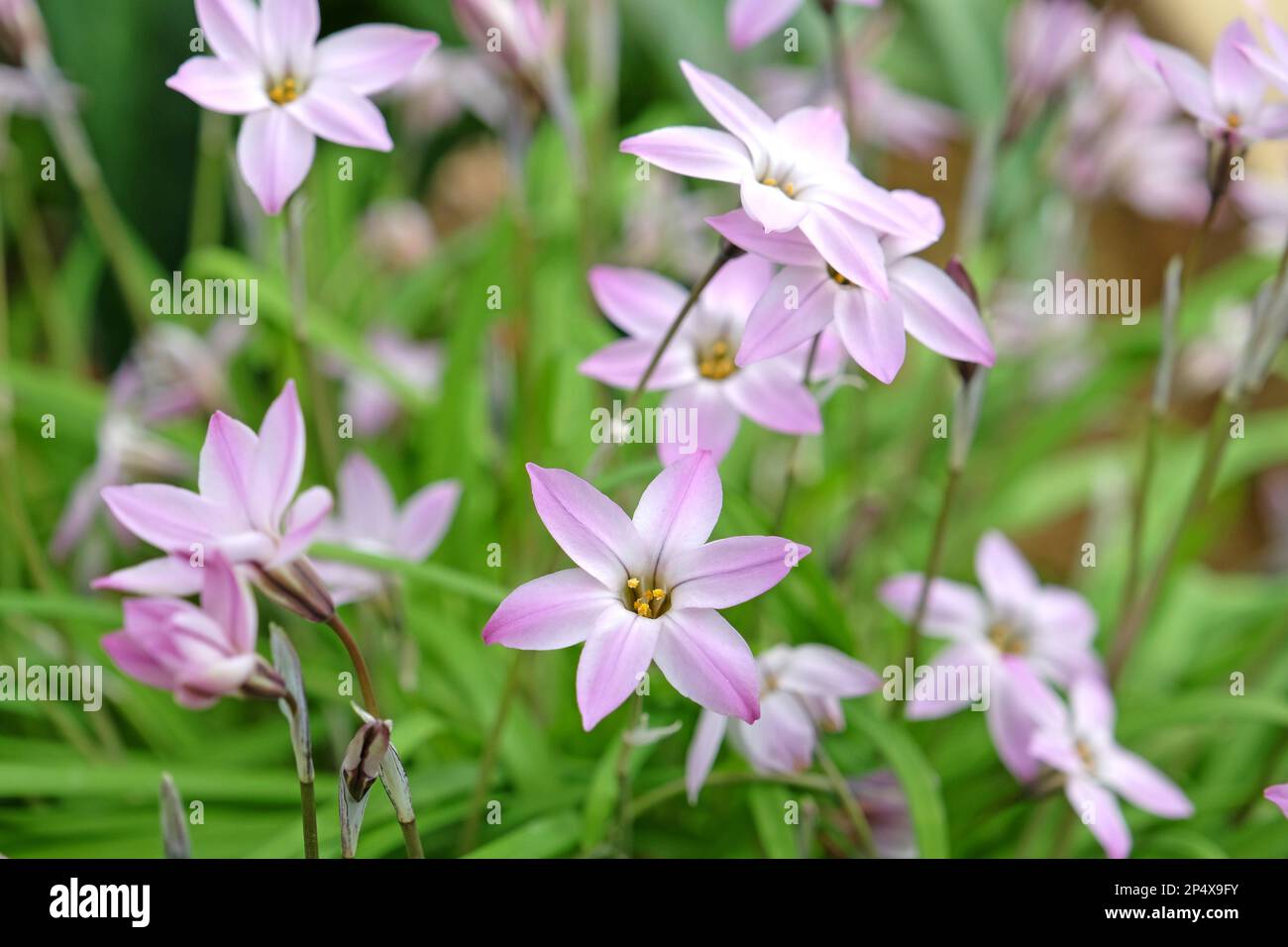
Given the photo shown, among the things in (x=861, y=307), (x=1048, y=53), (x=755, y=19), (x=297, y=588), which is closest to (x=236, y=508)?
(x=297, y=588)

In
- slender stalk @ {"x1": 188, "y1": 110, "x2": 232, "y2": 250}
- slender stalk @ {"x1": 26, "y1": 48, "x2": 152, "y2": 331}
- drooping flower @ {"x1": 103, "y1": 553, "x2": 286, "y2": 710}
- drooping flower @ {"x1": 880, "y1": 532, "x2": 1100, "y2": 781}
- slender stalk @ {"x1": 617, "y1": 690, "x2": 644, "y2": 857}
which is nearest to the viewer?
drooping flower @ {"x1": 103, "y1": 553, "x2": 286, "y2": 710}

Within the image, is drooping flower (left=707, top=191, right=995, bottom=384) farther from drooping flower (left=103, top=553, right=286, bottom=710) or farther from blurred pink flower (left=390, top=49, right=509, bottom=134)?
blurred pink flower (left=390, top=49, right=509, bottom=134)

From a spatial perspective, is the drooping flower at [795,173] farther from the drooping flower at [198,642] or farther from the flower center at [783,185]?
the drooping flower at [198,642]

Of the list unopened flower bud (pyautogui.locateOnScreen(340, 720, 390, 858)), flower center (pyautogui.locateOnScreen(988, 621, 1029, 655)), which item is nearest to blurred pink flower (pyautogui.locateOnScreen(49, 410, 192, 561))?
unopened flower bud (pyautogui.locateOnScreen(340, 720, 390, 858))

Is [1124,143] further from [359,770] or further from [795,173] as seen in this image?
[359,770]
